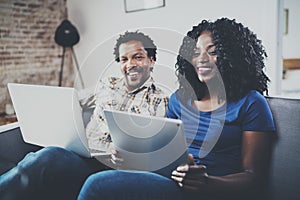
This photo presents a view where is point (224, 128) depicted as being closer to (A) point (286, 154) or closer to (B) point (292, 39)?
(A) point (286, 154)

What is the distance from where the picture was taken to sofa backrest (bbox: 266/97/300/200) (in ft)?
3.64

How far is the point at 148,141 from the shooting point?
115 centimetres

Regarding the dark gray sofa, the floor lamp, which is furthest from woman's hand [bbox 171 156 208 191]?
the floor lamp

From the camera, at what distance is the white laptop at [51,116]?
1291 mm

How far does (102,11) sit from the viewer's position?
2.32 metres

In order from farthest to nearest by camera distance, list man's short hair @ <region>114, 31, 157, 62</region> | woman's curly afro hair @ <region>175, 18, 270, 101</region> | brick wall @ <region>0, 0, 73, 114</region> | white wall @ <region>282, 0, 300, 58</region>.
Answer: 1. brick wall @ <region>0, 0, 73, 114</region>
2. white wall @ <region>282, 0, 300, 58</region>
3. man's short hair @ <region>114, 31, 157, 62</region>
4. woman's curly afro hair @ <region>175, 18, 270, 101</region>

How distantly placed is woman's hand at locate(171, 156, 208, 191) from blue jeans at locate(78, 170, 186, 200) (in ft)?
0.12

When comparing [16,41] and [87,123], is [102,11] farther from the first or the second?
[87,123]

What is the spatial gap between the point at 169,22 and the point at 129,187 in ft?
3.37

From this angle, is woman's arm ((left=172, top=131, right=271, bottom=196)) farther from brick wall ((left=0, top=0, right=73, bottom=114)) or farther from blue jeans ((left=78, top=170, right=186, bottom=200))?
brick wall ((left=0, top=0, right=73, bottom=114))

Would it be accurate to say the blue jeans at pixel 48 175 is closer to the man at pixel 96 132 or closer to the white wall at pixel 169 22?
the man at pixel 96 132

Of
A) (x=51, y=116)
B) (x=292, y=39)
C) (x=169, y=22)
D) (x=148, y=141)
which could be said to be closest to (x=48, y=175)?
(x=51, y=116)

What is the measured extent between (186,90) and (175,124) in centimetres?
31

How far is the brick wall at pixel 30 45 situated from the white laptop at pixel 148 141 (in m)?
1.68
